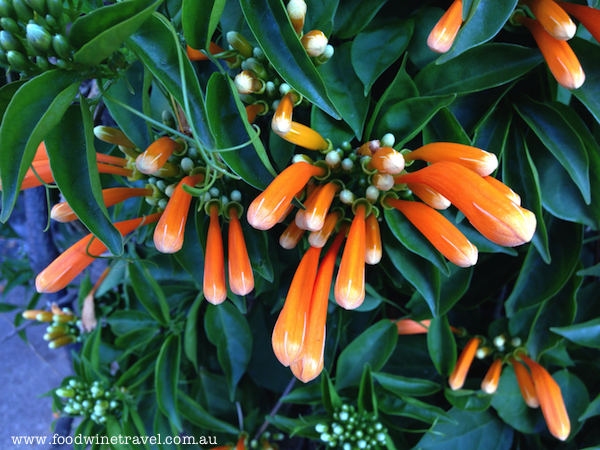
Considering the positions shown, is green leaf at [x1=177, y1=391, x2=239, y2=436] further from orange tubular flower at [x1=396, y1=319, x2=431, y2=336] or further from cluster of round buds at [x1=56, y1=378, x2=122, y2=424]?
orange tubular flower at [x1=396, y1=319, x2=431, y2=336]

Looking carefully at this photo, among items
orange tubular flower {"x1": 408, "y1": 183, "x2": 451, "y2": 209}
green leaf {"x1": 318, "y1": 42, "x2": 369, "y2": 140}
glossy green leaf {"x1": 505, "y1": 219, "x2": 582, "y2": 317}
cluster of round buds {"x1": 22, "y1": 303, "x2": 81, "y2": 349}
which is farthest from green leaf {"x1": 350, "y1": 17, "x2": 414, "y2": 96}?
cluster of round buds {"x1": 22, "y1": 303, "x2": 81, "y2": 349}

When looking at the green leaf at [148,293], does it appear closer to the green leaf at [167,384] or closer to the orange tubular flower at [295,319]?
the green leaf at [167,384]

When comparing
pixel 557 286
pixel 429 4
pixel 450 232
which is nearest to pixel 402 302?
pixel 557 286

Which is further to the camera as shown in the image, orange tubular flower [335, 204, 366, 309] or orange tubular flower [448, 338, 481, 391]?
orange tubular flower [448, 338, 481, 391]

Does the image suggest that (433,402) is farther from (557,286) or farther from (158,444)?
(158,444)

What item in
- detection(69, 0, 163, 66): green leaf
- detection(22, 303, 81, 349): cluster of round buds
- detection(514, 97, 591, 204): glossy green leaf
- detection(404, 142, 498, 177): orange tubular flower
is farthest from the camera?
detection(22, 303, 81, 349): cluster of round buds

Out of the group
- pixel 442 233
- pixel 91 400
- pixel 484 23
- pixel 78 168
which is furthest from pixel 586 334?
pixel 91 400
